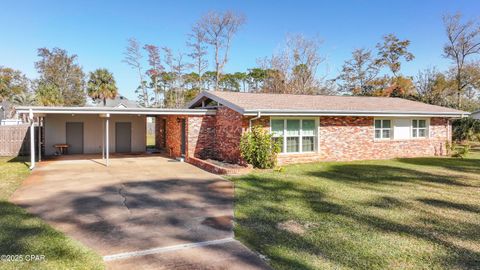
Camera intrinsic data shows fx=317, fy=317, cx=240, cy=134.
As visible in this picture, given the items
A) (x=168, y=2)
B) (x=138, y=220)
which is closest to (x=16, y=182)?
(x=138, y=220)

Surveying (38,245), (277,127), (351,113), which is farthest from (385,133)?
(38,245)

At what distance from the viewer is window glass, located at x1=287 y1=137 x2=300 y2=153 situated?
13238 millimetres

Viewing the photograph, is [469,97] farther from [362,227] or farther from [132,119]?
[362,227]

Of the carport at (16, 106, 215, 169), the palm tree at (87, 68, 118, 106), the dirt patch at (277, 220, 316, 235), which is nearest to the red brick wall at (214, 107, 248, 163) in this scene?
the carport at (16, 106, 215, 169)

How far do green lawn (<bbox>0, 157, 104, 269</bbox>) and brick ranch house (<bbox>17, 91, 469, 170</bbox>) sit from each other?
708 centimetres

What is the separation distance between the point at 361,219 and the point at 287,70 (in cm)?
2893

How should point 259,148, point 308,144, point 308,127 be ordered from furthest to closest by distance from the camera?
point 308,144 < point 308,127 < point 259,148

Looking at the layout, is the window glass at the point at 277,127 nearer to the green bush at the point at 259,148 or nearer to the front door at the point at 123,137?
the green bush at the point at 259,148

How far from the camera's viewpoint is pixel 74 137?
708 inches

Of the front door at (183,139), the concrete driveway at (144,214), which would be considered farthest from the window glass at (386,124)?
the front door at (183,139)

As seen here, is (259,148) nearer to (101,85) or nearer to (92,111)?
(92,111)

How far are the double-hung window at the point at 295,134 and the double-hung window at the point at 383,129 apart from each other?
3745mm

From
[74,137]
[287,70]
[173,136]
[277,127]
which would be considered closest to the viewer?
[277,127]

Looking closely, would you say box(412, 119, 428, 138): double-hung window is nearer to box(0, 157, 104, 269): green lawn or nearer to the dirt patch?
the dirt patch
